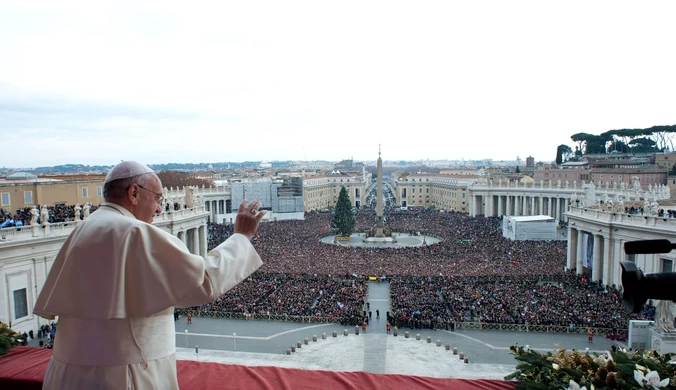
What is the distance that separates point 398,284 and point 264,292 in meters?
7.68

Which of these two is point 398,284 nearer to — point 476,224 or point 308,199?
point 476,224

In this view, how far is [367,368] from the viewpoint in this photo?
12.8m

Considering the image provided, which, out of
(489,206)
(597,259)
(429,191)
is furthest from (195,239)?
(429,191)

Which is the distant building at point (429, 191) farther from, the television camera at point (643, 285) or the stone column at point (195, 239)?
the television camera at point (643, 285)

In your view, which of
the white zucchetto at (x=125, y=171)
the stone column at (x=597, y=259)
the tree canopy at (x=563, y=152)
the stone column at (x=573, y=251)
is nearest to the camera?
the white zucchetto at (x=125, y=171)

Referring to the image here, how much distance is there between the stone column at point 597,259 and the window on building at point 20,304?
31.1m

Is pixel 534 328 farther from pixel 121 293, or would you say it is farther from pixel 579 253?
pixel 121 293

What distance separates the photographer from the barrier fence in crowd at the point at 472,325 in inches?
773

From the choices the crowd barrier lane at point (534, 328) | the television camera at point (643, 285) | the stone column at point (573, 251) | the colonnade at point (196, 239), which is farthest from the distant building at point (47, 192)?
the television camera at point (643, 285)

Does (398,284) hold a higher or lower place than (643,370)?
lower

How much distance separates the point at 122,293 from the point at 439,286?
2559cm

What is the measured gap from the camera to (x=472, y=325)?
20750 mm

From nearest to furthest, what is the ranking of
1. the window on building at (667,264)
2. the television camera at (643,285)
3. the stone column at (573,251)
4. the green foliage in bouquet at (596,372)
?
the television camera at (643,285), the green foliage in bouquet at (596,372), the window on building at (667,264), the stone column at (573,251)

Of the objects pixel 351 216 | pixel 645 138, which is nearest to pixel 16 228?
pixel 351 216
